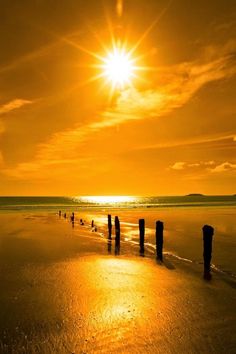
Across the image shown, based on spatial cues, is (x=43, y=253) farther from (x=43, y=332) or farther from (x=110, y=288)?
(x=43, y=332)

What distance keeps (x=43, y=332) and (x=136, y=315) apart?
2.46m

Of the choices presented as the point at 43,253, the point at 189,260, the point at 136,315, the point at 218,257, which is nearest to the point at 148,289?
the point at 136,315

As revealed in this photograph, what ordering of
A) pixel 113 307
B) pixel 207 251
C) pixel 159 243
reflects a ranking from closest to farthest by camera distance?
1. pixel 113 307
2. pixel 207 251
3. pixel 159 243

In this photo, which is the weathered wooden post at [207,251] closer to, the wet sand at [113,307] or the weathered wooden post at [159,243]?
the wet sand at [113,307]

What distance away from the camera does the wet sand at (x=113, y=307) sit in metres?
7.17

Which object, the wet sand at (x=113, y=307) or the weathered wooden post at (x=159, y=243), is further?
the weathered wooden post at (x=159, y=243)

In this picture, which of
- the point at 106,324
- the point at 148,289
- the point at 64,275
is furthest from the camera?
the point at 64,275

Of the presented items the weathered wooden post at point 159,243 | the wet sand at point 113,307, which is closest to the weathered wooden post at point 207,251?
the wet sand at point 113,307

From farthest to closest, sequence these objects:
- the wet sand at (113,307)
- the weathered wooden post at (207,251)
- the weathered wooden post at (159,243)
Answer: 1. the weathered wooden post at (159,243)
2. the weathered wooden post at (207,251)
3. the wet sand at (113,307)

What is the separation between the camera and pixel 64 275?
13344mm

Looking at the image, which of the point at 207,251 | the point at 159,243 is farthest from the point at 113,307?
the point at 159,243

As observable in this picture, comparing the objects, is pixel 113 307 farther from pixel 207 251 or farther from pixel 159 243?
pixel 159 243

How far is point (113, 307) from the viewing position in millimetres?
9438

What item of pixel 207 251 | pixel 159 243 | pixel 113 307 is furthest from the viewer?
pixel 159 243
